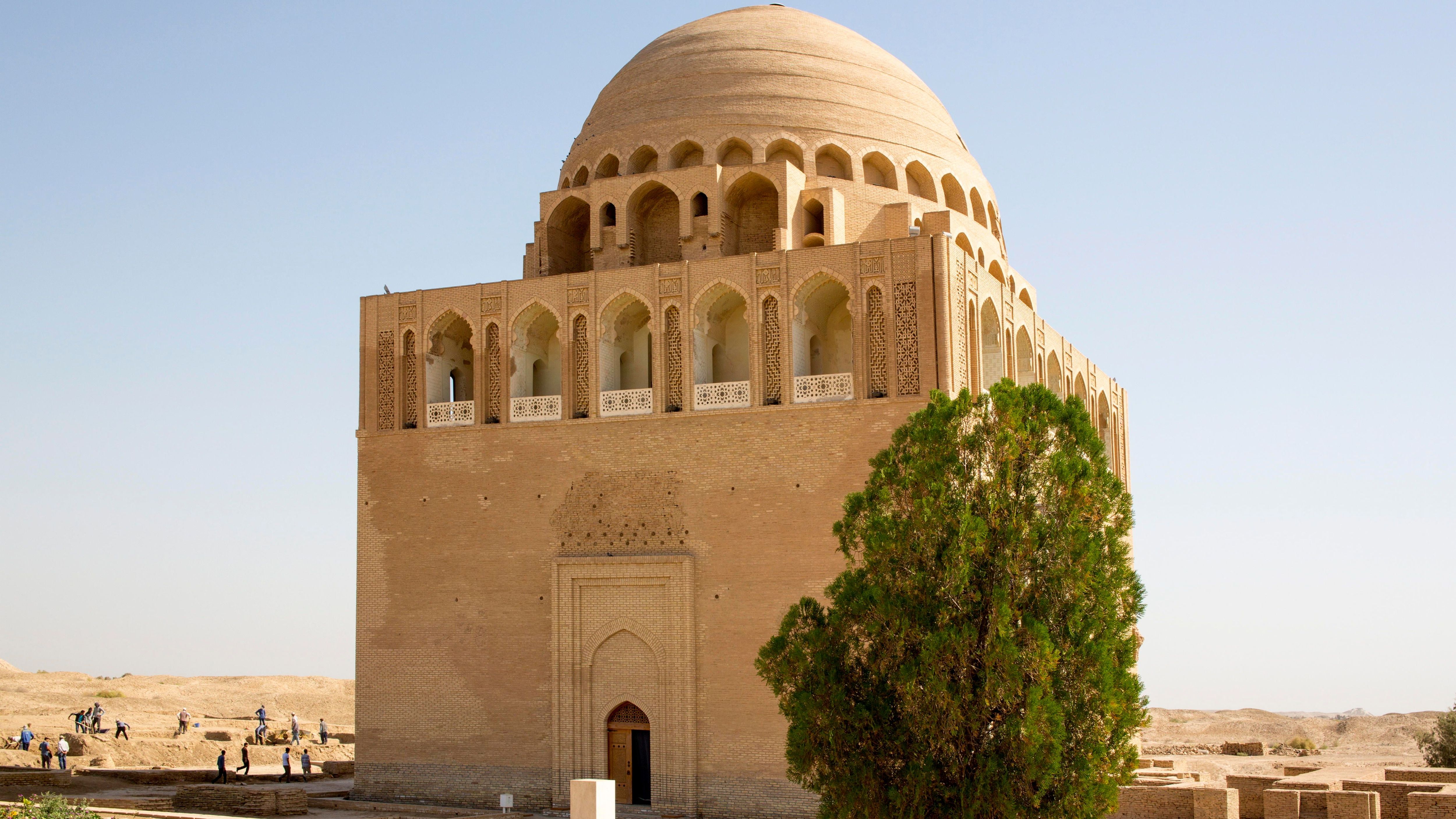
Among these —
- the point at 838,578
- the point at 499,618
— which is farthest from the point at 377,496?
the point at 838,578

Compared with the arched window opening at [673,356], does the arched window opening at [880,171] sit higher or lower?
higher

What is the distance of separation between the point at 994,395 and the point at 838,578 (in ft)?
6.87

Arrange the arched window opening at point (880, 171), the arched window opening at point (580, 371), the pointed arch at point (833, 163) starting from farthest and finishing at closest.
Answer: the arched window opening at point (880, 171) → the pointed arch at point (833, 163) → the arched window opening at point (580, 371)

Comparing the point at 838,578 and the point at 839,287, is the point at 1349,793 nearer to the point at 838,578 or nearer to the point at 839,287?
the point at 838,578

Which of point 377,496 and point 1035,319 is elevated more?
point 1035,319

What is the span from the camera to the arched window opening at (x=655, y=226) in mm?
20125

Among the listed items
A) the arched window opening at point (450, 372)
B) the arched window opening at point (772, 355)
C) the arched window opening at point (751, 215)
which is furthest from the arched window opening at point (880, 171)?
the arched window opening at point (450, 372)

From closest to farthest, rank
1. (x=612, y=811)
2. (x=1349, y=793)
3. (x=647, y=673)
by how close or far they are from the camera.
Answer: (x=612, y=811), (x=1349, y=793), (x=647, y=673)

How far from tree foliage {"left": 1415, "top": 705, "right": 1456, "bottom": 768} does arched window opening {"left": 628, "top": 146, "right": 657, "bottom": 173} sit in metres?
15.6

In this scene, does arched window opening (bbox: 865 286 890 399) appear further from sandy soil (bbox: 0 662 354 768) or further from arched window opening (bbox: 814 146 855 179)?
sandy soil (bbox: 0 662 354 768)

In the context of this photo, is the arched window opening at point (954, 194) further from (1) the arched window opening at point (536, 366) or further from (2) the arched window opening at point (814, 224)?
(1) the arched window opening at point (536, 366)

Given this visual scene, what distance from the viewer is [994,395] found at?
1217 centimetres

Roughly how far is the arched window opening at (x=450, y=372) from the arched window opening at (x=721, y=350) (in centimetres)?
318

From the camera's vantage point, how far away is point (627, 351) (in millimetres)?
19062
